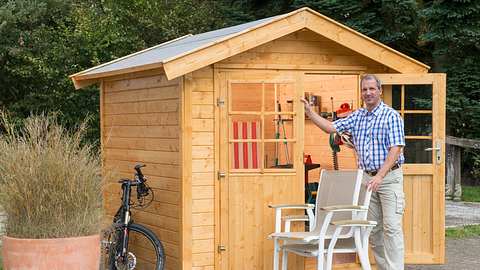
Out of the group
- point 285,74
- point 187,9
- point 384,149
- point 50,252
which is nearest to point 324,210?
point 384,149

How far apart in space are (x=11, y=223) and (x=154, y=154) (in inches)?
79.4

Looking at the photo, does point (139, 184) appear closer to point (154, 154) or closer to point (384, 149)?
point (154, 154)

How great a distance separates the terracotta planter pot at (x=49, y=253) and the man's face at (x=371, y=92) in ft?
7.75

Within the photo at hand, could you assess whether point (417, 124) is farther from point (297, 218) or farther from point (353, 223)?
point (353, 223)

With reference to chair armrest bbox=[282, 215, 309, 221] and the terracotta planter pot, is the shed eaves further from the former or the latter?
the terracotta planter pot

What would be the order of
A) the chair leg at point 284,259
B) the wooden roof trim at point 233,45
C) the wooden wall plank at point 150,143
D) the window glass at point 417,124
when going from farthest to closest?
the window glass at point 417,124 → the wooden wall plank at point 150,143 → the chair leg at point 284,259 → the wooden roof trim at point 233,45

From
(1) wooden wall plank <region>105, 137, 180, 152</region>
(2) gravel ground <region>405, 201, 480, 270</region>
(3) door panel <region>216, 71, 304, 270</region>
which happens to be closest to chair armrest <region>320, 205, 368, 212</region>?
(3) door panel <region>216, 71, 304, 270</region>

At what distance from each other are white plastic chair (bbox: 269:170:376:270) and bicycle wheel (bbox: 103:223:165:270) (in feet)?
3.34

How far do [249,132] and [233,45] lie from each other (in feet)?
2.59

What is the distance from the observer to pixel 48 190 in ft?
A: 18.7

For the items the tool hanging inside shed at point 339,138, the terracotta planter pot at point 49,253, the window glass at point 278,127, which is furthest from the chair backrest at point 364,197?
the terracotta planter pot at point 49,253

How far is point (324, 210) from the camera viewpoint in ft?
21.4

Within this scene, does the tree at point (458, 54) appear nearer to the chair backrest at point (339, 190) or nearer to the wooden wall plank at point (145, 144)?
the wooden wall plank at point (145, 144)

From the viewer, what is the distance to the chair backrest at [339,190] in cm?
658
